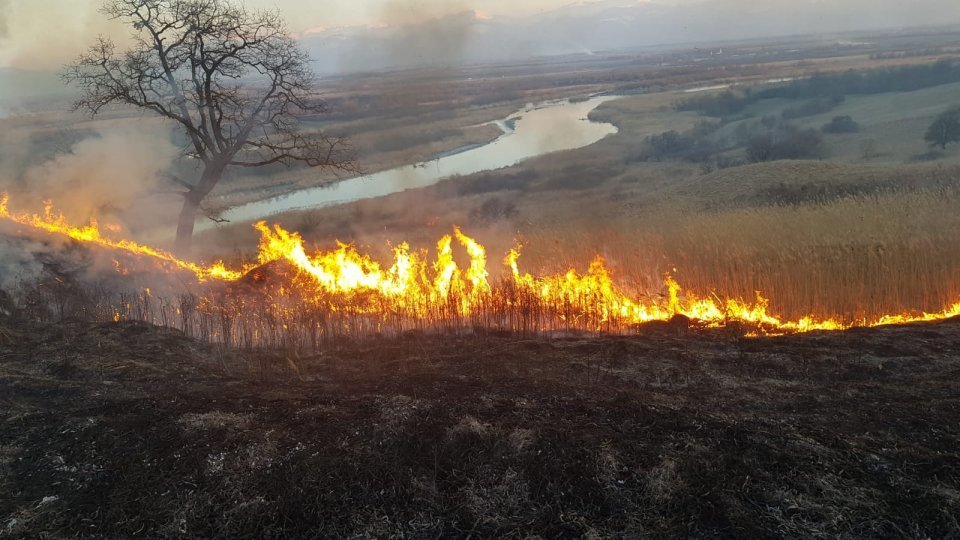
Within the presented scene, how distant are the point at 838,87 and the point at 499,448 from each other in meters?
70.1

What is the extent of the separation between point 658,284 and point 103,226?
20412 mm

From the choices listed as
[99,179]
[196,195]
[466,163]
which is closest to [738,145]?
[466,163]

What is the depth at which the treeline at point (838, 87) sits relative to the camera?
5916 cm

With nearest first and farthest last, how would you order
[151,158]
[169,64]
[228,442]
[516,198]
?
[228,442] < [169,64] < [151,158] < [516,198]

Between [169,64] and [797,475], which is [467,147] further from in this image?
[797,475]

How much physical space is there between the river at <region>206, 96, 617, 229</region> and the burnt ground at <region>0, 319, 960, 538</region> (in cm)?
2903

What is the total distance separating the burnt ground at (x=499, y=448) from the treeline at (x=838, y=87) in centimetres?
5729

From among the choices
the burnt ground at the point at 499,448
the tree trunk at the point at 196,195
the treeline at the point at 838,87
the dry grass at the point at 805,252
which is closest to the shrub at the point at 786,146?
the dry grass at the point at 805,252

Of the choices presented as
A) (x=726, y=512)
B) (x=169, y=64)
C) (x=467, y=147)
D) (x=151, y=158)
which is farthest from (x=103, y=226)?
(x=467, y=147)

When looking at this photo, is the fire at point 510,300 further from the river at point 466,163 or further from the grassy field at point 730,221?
the river at point 466,163

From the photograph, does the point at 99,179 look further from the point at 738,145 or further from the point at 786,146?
the point at 738,145

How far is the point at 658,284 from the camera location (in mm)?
13719

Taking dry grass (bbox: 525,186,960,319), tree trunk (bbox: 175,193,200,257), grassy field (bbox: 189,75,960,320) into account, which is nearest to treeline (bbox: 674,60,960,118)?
grassy field (bbox: 189,75,960,320)

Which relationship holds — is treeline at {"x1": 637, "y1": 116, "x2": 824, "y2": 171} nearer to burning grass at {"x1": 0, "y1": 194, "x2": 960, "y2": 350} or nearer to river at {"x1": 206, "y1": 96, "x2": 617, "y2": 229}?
river at {"x1": 206, "y1": 96, "x2": 617, "y2": 229}
